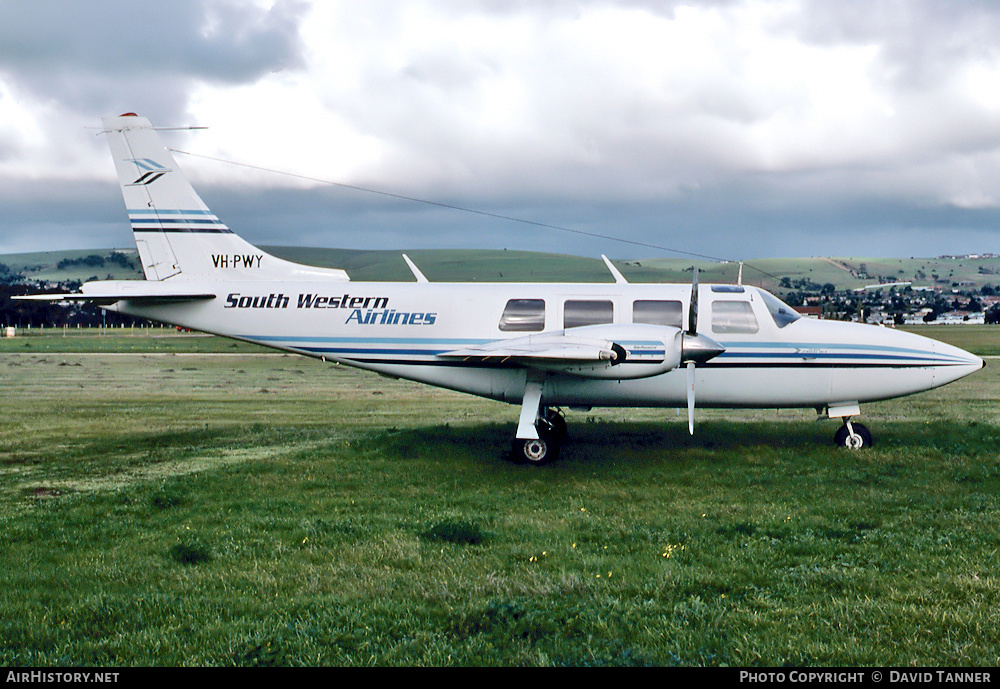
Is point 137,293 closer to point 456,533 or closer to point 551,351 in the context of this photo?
point 551,351

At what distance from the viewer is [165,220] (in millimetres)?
15570

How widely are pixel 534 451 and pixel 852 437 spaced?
6.41m

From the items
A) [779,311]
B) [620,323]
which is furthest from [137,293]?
[779,311]

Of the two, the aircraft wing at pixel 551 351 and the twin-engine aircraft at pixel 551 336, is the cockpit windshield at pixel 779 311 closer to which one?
the twin-engine aircraft at pixel 551 336

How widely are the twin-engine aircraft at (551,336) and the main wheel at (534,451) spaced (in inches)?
0.8

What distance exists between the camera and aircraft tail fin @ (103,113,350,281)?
15477mm

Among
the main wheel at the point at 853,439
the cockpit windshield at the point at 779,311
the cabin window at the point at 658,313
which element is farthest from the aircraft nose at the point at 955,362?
the cabin window at the point at 658,313

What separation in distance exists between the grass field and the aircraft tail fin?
3713mm

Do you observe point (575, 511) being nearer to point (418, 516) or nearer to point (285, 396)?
point (418, 516)

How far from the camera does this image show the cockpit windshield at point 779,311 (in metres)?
14.1

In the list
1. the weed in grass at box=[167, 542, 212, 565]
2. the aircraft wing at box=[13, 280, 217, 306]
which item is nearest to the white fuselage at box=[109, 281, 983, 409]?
the aircraft wing at box=[13, 280, 217, 306]

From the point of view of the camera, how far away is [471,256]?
10675cm

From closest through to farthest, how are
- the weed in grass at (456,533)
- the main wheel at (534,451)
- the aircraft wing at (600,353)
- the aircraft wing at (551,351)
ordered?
the weed in grass at (456,533) → the aircraft wing at (551,351) → the aircraft wing at (600,353) → the main wheel at (534,451)
